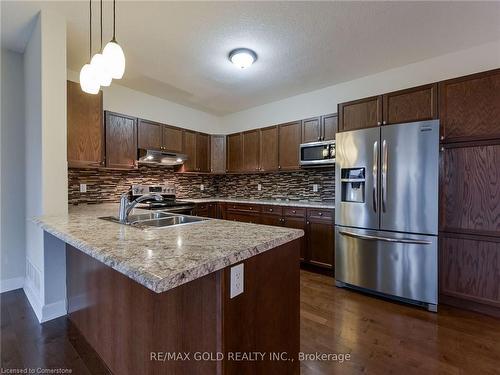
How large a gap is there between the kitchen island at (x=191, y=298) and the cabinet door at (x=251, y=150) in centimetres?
274

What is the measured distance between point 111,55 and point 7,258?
2.65m

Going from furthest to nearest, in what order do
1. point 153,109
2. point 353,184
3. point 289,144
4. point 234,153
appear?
point 234,153 < point 153,109 < point 289,144 < point 353,184

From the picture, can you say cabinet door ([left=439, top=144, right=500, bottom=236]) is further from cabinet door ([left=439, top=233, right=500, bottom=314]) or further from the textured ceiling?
the textured ceiling

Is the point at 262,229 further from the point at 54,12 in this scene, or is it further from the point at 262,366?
the point at 54,12

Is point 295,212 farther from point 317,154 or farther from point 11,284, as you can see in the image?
point 11,284

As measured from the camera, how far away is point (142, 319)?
4.11 feet

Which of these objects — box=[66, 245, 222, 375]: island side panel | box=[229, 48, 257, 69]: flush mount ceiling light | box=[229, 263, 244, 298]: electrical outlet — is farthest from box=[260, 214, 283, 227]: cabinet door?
box=[229, 263, 244, 298]: electrical outlet

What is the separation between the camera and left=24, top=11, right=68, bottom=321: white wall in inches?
80.0

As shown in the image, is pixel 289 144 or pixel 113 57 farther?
pixel 289 144

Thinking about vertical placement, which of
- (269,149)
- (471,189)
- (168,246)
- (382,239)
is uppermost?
(269,149)

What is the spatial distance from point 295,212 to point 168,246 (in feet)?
8.45

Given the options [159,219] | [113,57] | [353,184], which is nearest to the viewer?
[113,57]

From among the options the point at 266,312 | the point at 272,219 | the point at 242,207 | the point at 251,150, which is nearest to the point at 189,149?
the point at 251,150

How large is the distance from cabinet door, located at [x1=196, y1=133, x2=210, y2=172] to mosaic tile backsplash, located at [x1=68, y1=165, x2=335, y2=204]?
399 mm
